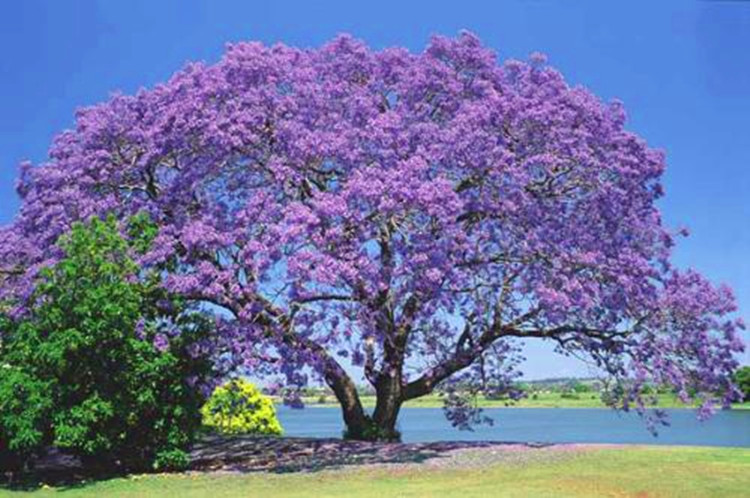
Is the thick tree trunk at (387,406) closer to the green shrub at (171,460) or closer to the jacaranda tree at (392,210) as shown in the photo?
the jacaranda tree at (392,210)

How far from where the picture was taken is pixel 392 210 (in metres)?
21.0

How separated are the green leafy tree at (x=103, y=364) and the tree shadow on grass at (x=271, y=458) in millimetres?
721

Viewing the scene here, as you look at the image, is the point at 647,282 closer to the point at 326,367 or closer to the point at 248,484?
the point at 326,367

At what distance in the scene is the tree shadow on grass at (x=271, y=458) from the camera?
846 inches

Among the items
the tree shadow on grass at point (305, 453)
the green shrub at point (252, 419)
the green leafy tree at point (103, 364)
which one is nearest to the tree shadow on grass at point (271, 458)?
the tree shadow on grass at point (305, 453)

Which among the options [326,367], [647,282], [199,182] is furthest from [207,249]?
[647,282]

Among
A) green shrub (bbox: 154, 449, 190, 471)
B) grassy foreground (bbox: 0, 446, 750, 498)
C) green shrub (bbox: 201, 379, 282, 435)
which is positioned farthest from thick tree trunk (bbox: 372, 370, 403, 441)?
→ green shrub (bbox: 201, 379, 282, 435)

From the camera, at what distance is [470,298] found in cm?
2352

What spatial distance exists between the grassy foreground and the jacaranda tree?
306 cm

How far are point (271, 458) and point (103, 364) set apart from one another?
511 cm

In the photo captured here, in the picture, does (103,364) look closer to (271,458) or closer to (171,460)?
(171,460)

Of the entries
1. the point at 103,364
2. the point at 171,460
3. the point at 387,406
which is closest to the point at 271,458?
the point at 171,460

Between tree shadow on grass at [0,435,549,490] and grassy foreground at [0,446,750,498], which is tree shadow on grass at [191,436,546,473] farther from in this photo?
grassy foreground at [0,446,750,498]

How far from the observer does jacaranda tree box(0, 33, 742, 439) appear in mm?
21391
